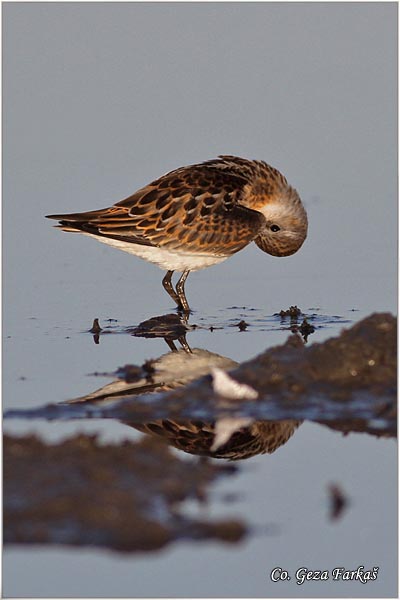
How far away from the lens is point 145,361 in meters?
10.2

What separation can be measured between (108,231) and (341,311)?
2641mm

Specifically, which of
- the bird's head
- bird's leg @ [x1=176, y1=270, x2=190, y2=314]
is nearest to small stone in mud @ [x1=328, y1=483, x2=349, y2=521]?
bird's leg @ [x1=176, y1=270, x2=190, y2=314]

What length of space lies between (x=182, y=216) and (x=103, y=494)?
247 inches

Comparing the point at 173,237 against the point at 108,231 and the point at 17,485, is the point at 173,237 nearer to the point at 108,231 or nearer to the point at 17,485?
the point at 108,231

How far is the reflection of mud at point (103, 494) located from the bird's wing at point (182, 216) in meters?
5.13

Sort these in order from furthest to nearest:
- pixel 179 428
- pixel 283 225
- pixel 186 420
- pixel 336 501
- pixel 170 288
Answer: pixel 283 225 → pixel 170 288 → pixel 186 420 → pixel 179 428 → pixel 336 501

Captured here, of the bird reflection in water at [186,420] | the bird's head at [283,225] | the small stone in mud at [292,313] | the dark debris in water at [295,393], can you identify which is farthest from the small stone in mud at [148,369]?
the bird's head at [283,225]

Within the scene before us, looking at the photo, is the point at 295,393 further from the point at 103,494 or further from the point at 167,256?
the point at 167,256

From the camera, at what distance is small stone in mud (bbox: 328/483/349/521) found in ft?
22.2

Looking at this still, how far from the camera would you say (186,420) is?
343 inches

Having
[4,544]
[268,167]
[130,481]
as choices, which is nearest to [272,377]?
[130,481]

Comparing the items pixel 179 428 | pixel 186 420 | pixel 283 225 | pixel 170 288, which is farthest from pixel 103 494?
pixel 283 225

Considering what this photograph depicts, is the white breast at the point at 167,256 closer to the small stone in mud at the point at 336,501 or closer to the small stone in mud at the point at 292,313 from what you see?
the small stone in mud at the point at 292,313

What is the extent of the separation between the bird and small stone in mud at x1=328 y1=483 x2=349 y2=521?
20.2 ft
